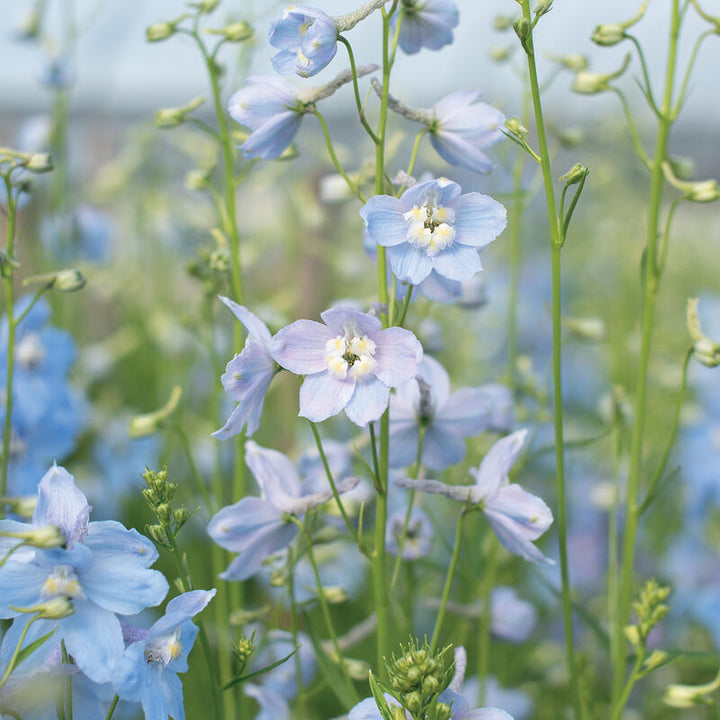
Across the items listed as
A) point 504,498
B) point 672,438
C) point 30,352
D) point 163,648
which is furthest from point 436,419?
point 30,352

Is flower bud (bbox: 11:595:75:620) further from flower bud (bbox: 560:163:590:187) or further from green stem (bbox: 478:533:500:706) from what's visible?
green stem (bbox: 478:533:500:706)

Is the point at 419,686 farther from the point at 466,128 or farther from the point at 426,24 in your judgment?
the point at 426,24

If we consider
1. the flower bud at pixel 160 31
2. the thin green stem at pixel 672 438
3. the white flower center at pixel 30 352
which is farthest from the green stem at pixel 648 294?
the white flower center at pixel 30 352

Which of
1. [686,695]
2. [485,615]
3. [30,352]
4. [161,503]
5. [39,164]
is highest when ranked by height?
[39,164]

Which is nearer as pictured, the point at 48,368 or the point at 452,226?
the point at 452,226

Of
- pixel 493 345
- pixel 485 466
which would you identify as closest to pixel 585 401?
pixel 493 345

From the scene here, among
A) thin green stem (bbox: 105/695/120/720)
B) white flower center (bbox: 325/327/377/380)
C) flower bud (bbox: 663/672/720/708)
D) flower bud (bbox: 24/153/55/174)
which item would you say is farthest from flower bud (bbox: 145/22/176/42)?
flower bud (bbox: 663/672/720/708)

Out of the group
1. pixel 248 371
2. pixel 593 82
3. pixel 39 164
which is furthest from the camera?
pixel 593 82

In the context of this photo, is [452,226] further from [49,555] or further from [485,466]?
[49,555]
